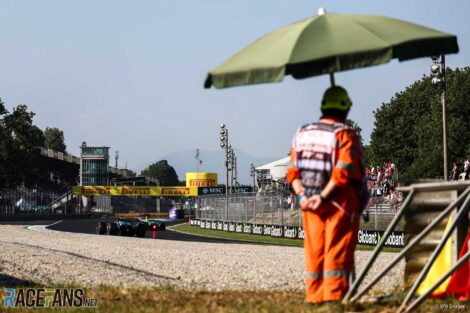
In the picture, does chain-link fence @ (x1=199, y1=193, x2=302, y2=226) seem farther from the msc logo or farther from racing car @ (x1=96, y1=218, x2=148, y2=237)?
the msc logo

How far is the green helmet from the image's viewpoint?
6828mm

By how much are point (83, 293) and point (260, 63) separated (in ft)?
10.8

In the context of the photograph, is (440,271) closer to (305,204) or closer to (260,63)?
(305,204)

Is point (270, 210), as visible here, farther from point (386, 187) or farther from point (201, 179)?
point (201, 179)

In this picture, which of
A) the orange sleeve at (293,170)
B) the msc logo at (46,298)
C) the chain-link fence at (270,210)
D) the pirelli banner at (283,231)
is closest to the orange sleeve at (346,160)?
the orange sleeve at (293,170)

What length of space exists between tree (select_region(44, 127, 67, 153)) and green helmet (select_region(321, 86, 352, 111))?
179032 mm

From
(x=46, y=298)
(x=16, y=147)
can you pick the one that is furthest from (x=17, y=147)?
(x=46, y=298)

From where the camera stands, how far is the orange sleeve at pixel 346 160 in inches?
258

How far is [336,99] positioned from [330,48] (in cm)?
69

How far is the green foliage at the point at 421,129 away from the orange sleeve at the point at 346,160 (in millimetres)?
51412

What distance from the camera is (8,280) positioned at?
10.7 metres

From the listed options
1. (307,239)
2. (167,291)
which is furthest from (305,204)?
(167,291)

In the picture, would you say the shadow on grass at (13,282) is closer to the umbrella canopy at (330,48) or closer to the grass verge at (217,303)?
the grass verge at (217,303)

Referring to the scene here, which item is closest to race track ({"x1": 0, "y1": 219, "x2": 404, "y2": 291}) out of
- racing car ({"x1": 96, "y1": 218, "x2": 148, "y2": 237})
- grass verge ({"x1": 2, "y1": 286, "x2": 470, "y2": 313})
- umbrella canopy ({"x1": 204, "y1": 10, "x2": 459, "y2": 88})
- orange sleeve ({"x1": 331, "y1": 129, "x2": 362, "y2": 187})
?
grass verge ({"x1": 2, "y1": 286, "x2": 470, "y2": 313})
